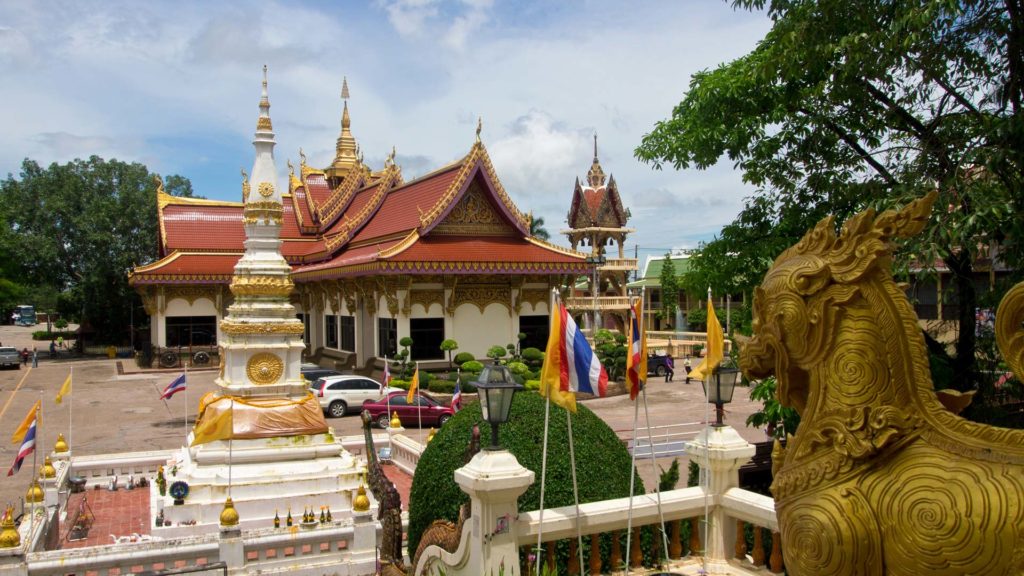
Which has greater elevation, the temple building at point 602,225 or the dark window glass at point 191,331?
the temple building at point 602,225

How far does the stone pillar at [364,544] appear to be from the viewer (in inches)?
416

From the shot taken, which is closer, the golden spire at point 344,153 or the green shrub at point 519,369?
the green shrub at point 519,369

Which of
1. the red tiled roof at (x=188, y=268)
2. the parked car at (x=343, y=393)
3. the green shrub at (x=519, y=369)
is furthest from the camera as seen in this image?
the red tiled roof at (x=188, y=268)

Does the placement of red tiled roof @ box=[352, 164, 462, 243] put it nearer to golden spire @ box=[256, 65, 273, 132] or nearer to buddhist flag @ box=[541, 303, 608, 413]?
golden spire @ box=[256, 65, 273, 132]

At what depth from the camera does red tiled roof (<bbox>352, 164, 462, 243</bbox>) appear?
30.0m

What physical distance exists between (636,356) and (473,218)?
2327 cm

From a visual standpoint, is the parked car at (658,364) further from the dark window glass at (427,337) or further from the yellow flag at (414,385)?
the yellow flag at (414,385)

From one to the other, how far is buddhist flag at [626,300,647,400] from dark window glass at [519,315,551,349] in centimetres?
2373

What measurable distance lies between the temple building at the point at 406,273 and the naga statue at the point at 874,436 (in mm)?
21380

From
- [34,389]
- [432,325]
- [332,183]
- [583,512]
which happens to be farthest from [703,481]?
[332,183]

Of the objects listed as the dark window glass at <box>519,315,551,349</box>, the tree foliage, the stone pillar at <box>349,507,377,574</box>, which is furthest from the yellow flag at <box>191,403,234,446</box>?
the tree foliage

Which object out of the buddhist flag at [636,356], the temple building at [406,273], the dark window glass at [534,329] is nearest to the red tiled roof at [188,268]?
the temple building at [406,273]

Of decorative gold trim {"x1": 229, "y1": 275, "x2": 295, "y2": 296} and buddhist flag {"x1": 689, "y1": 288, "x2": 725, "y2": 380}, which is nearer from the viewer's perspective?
buddhist flag {"x1": 689, "y1": 288, "x2": 725, "y2": 380}

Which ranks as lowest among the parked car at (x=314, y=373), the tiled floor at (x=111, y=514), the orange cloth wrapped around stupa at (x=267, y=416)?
the tiled floor at (x=111, y=514)
